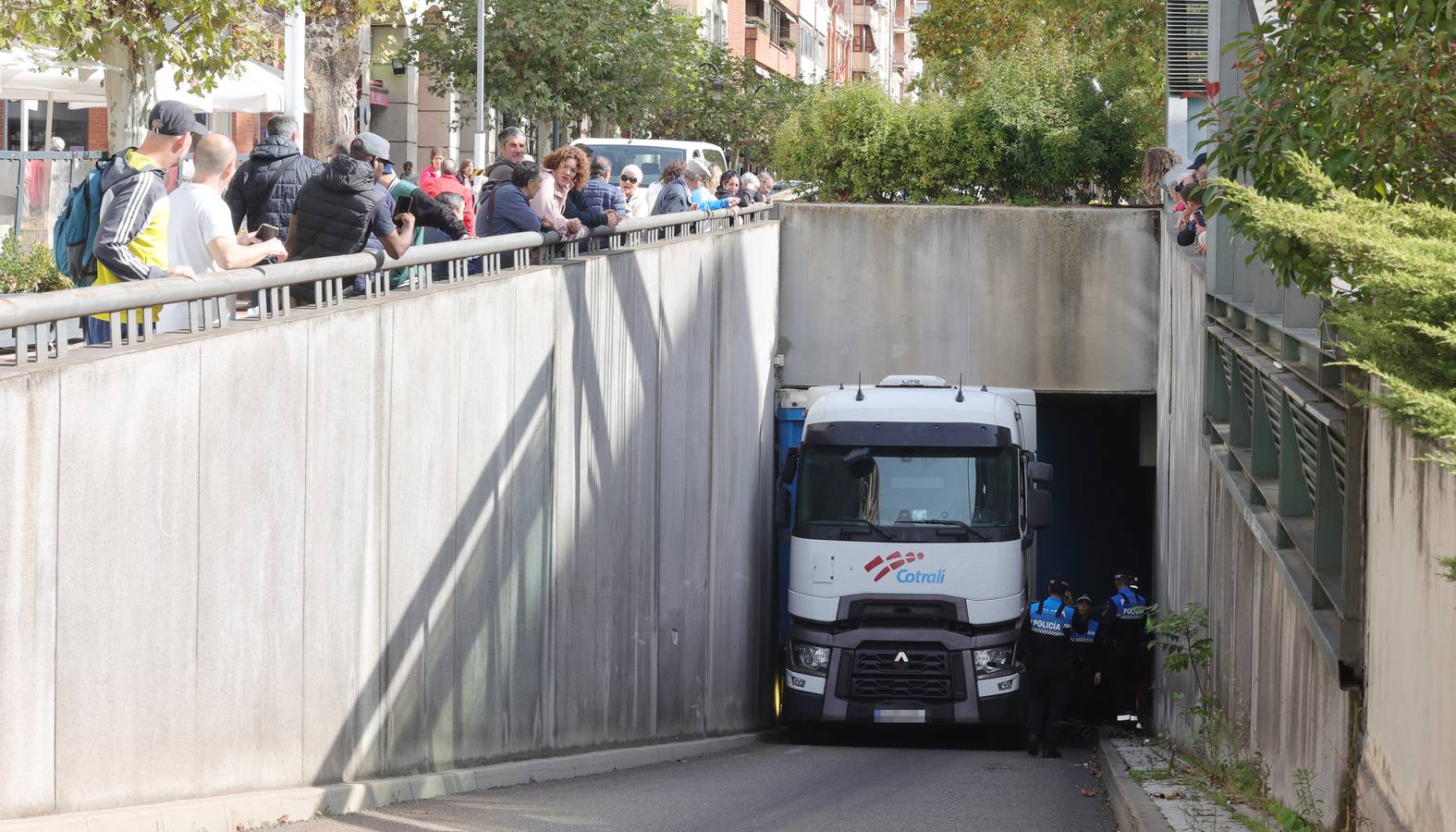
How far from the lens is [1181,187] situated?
1625 cm

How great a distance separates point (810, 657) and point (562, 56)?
19.3 meters

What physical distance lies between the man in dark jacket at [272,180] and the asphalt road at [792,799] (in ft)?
11.1

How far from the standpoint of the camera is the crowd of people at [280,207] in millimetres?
7367

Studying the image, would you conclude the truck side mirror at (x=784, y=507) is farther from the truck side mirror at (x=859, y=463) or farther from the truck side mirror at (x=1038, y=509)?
the truck side mirror at (x=1038, y=509)

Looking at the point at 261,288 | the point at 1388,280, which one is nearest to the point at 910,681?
the point at 261,288

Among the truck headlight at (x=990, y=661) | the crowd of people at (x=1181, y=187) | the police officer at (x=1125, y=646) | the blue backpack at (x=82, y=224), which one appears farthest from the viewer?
the police officer at (x=1125, y=646)

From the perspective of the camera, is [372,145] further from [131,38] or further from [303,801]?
[131,38]

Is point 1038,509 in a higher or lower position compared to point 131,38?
lower

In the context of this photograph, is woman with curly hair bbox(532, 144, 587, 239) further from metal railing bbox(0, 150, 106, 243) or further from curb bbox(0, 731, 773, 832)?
metal railing bbox(0, 150, 106, 243)

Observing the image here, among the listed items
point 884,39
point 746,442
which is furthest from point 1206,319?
point 884,39

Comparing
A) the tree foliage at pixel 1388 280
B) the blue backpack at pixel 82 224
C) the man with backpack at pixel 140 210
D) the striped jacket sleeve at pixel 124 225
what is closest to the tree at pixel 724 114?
the blue backpack at pixel 82 224

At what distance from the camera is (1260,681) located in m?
9.02

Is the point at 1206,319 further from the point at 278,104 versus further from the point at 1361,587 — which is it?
the point at 278,104

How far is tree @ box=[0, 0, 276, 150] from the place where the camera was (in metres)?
15.9
